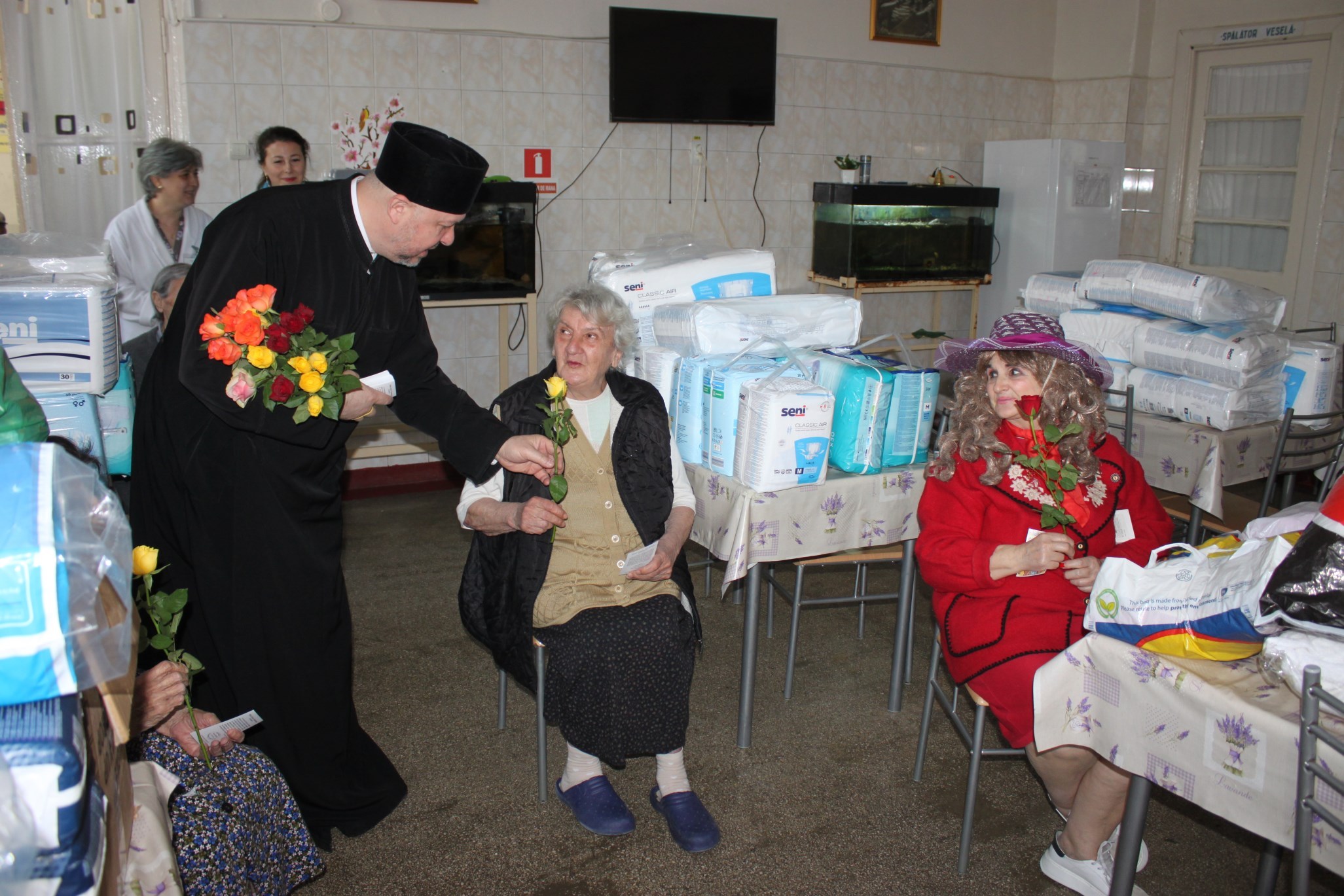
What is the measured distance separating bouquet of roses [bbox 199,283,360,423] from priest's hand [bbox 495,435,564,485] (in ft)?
1.49

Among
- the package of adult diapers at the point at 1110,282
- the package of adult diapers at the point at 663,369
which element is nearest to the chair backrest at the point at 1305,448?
the package of adult diapers at the point at 1110,282

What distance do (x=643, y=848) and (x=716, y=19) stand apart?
14.3 ft

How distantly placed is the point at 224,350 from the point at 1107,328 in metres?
2.91

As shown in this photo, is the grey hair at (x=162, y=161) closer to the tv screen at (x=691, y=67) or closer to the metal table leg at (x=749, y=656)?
the tv screen at (x=691, y=67)

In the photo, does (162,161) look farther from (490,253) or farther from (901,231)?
(901,231)

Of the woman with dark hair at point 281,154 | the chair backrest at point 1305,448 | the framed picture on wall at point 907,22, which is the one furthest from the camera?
the framed picture on wall at point 907,22

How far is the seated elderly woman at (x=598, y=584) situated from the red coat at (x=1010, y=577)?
0.64m

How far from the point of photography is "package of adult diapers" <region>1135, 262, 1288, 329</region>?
10.4 feet

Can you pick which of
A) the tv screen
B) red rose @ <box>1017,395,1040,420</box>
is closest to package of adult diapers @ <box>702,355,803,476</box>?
red rose @ <box>1017,395,1040,420</box>

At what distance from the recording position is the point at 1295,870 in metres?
1.35

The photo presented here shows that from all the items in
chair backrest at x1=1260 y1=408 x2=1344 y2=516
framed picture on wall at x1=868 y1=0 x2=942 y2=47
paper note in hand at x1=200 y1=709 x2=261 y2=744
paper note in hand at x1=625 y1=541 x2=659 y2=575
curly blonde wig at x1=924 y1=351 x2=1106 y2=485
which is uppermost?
framed picture on wall at x1=868 y1=0 x2=942 y2=47

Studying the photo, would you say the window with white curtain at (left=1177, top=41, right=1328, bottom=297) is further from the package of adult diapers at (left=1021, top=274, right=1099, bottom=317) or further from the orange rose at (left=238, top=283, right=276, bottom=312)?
the orange rose at (left=238, top=283, right=276, bottom=312)

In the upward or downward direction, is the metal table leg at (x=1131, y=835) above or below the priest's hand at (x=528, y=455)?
below

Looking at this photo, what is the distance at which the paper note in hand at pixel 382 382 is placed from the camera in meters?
2.05
